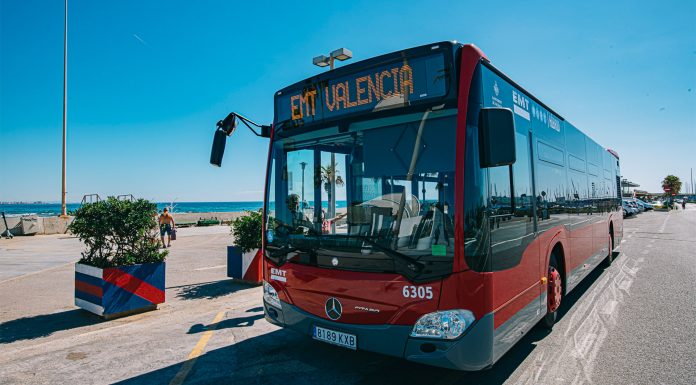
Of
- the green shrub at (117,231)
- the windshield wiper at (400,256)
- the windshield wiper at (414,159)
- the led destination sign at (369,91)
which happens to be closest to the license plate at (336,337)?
the windshield wiper at (400,256)

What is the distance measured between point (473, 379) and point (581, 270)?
369cm

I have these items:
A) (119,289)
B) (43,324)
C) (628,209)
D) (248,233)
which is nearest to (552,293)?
(248,233)

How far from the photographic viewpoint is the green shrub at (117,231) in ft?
19.8

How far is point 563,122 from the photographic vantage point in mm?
6031

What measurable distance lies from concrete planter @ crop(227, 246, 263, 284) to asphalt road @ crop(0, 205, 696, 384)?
0.83 metres

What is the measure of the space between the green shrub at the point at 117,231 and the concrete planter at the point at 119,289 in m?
0.19

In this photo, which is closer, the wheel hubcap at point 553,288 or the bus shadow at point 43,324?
the wheel hubcap at point 553,288

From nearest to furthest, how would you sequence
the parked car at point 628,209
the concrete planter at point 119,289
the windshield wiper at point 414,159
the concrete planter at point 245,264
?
the windshield wiper at point 414,159 < the concrete planter at point 119,289 < the concrete planter at point 245,264 < the parked car at point 628,209

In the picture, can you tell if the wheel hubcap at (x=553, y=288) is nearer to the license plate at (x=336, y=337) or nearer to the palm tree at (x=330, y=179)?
the license plate at (x=336, y=337)

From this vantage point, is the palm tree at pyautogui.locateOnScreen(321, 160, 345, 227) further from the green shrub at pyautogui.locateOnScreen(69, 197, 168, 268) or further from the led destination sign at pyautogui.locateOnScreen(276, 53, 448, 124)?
the green shrub at pyautogui.locateOnScreen(69, 197, 168, 268)

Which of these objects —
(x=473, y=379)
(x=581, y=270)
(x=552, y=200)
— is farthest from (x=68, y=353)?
(x=581, y=270)

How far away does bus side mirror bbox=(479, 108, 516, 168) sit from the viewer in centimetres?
312

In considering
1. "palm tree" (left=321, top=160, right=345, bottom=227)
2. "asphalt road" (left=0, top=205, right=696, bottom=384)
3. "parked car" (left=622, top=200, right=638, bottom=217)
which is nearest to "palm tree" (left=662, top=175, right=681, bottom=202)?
"parked car" (left=622, top=200, right=638, bottom=217)

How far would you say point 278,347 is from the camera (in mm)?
4652
